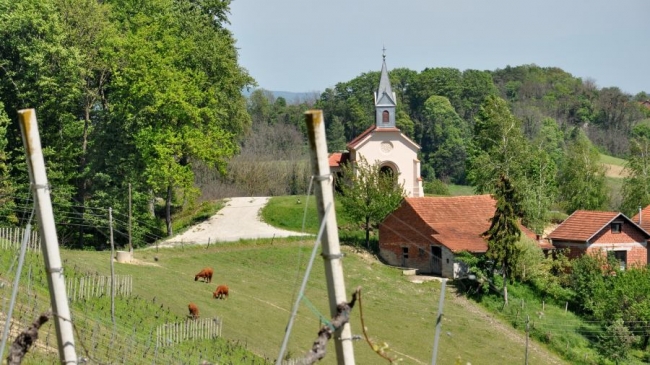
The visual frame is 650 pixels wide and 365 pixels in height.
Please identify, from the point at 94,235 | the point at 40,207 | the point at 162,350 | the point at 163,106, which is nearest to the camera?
the point at 40,207

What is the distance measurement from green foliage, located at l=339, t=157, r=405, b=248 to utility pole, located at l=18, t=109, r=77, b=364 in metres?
44.8

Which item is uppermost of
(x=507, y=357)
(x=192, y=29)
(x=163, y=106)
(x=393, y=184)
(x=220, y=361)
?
(x=192, y=29)

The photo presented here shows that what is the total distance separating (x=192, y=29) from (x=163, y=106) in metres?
8.09

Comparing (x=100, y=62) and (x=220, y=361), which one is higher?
(x=100, y=62)

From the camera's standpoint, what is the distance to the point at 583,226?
176 ft

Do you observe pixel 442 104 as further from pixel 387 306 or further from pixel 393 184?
pixel 387 306

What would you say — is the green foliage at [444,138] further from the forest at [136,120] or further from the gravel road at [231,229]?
the gravel road at [231,229]

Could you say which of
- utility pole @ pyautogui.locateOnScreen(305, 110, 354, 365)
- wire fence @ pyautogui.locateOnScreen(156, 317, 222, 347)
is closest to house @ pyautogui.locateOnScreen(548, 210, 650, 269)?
wire fence @ pyautogui.locateOnScreen(156, 317, 222, 347)

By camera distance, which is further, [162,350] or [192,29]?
[192,29]

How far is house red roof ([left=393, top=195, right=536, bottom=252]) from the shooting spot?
4994 centimetres

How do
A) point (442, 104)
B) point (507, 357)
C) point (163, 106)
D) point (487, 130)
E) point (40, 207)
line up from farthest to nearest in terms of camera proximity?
point (442, 104) < point (487, 130) < point (163, 106) < point (507, 357) < point (40, 207)

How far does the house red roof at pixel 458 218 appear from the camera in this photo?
4994 cm

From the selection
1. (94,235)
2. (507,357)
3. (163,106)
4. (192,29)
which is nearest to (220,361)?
(507,357)

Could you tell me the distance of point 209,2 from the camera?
64.4 m
